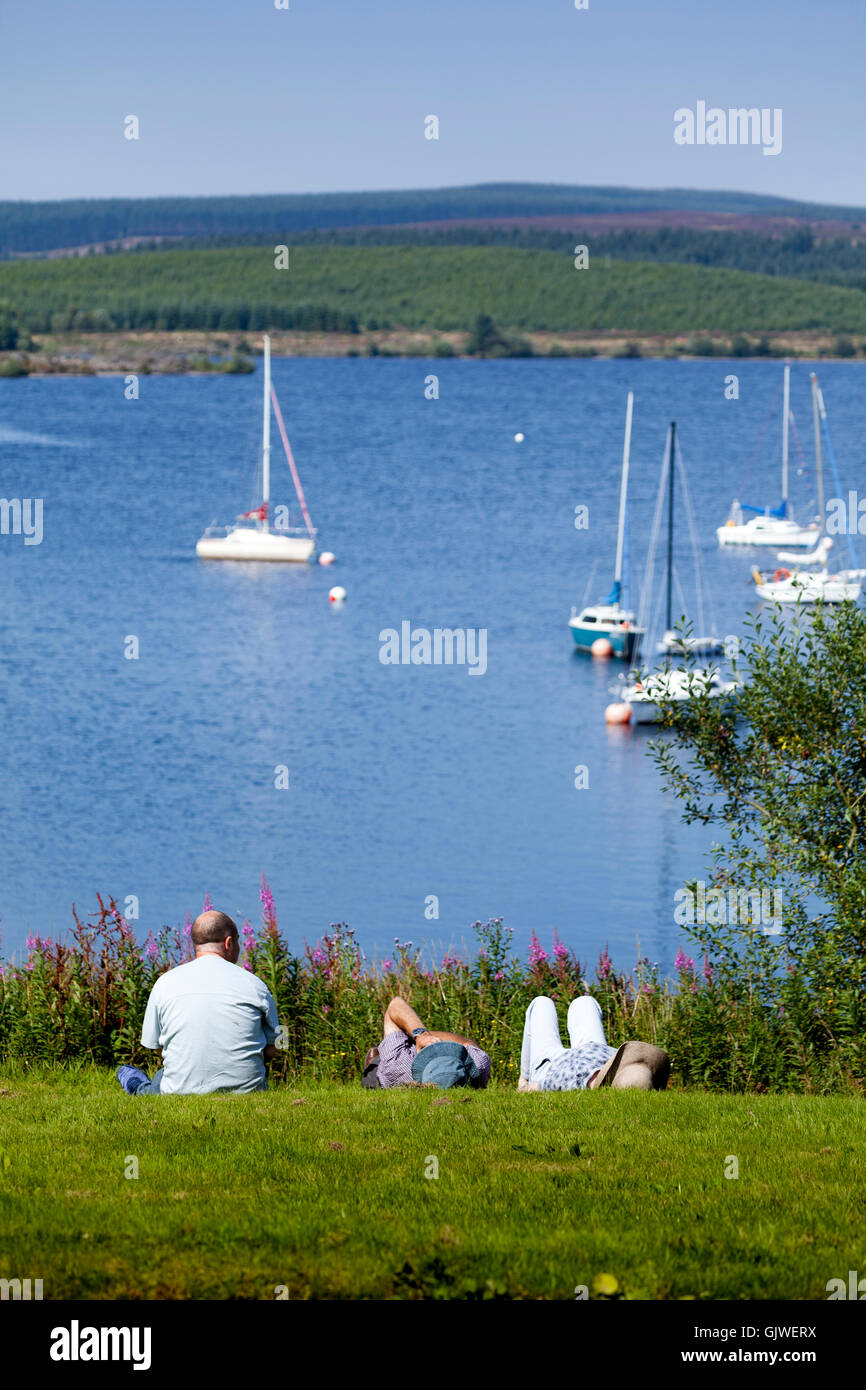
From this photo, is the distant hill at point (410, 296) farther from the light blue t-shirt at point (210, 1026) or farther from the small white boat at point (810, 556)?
the light blue t-shirt at point (210, 1026)

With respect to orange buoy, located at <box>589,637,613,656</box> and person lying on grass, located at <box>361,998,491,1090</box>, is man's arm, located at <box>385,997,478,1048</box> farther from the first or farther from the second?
orange buoy, located at <box>589,637,613,656</box>

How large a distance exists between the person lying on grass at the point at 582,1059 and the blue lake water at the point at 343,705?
34.8 feet

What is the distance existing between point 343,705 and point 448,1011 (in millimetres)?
31829

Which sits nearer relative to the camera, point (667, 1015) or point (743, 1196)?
point (743, 1196)

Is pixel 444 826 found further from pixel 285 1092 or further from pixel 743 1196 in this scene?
pixel 743 1196

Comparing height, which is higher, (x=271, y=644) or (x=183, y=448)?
(x=183, y=448)

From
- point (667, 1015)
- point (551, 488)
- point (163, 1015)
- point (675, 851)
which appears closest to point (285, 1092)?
point (163, 1015)

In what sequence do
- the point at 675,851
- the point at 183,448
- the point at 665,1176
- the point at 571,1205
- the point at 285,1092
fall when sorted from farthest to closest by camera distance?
the point at 183,448 → the point at 675,851 → the point at 285,1092 → the point at 665,1176 → the point at 571,1205

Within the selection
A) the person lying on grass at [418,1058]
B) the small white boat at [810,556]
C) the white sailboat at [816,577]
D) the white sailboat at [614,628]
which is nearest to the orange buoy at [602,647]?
the white sailboat at [614,628]

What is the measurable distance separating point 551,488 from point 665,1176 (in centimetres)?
8105

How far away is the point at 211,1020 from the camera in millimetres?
8180

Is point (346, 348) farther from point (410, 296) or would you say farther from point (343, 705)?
point (343, 705)

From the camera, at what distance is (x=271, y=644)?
50375 millimetres

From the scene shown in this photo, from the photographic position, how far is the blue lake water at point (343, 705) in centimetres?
2909
